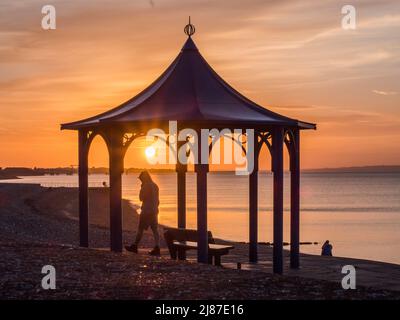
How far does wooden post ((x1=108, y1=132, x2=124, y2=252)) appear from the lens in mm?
16422

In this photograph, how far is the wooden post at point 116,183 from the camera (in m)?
16.4

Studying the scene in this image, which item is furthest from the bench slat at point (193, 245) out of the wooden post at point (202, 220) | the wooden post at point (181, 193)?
the wooden post at point (181, 193)

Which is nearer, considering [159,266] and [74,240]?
[159,266]

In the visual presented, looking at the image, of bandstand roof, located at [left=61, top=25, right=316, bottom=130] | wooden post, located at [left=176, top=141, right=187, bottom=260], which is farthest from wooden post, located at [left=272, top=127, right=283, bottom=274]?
wooden post, located at [left=176, top=141, right=187, bottom=260]

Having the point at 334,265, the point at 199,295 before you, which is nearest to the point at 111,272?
the point at 199,295

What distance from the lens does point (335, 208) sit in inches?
4461

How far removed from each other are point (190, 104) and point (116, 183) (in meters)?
2.64

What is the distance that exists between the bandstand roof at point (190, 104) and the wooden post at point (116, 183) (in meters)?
0.59

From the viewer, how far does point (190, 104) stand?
624 inches

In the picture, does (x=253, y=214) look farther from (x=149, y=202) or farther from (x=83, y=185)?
(x=83, y=185)

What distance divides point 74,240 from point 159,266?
54.6 ft

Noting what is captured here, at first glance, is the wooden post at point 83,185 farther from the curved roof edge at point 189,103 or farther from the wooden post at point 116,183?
the wooden post at point 116,183
